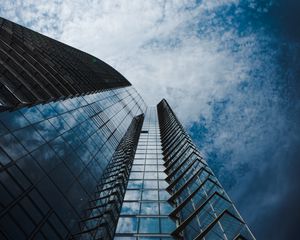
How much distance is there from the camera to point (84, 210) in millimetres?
15914

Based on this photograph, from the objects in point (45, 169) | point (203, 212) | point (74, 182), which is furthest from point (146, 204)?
point (45, 169)

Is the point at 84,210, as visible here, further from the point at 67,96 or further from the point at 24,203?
the point at 67,96

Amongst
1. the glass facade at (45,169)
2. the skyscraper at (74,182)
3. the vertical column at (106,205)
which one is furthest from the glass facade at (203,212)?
the glass facade at (45,169)

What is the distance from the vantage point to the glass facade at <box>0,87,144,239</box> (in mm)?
10602

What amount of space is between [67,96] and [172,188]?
39.7 ft

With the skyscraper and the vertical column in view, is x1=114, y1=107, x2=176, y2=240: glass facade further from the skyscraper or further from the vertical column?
the vertical column

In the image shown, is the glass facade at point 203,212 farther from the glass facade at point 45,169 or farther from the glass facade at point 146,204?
the glass facade at point 45,169

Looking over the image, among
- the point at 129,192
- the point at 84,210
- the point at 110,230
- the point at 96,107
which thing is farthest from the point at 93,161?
the point at 96,107

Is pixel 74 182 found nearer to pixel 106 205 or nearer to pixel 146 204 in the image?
pixel 106 205

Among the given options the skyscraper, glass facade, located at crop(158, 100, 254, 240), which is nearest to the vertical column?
the skyscraper

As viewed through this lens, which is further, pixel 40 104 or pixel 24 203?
pixel 40 104

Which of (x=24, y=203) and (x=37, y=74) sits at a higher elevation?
(x=37, y=74)

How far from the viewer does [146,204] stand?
1825cm

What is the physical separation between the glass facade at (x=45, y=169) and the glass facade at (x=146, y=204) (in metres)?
2.79
